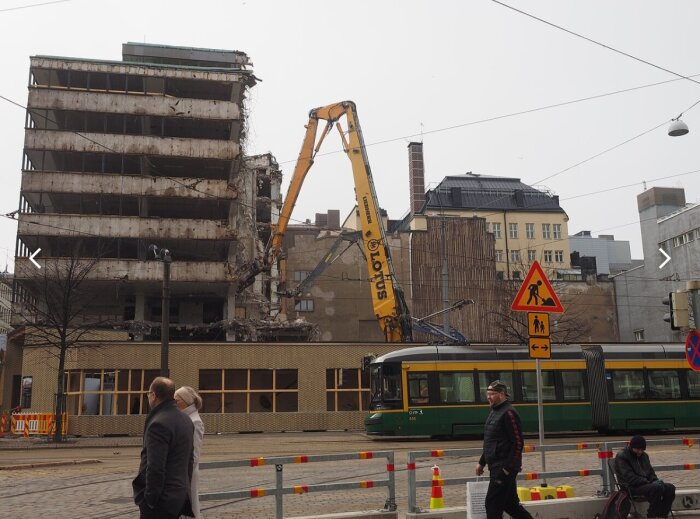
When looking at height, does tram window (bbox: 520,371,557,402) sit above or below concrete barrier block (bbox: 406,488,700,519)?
above

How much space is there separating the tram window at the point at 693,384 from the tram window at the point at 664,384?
16.6 inches

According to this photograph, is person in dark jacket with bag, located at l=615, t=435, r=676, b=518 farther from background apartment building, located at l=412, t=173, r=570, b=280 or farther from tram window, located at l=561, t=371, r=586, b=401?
background apartment building, located at l=412, t=173, r=570, b=280

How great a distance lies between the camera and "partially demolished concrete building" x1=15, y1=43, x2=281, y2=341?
46688 mm

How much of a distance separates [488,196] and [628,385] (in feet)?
168

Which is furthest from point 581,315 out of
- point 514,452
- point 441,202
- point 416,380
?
point 514,452

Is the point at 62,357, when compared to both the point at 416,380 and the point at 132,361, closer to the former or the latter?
the point at 132,361

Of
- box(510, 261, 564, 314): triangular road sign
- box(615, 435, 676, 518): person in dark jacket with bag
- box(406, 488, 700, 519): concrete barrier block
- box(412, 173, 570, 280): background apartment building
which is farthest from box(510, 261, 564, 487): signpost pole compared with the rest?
box(412, 173, 570, 280): background apartment building

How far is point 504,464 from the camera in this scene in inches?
283

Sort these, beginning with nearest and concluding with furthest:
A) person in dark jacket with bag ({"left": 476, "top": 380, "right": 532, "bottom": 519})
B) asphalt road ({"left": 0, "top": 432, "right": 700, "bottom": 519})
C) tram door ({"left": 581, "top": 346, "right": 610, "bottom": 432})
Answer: person in dark jacket with bag ({"left": 476, "top": 380, "right": 532, "bottom": 519}), asphalt road ({"left": 0, "top": 432, "right": 700, "bottom": 519}), tram door ({"left": 581, "top": 346, "right": 610, "bottom": 432})

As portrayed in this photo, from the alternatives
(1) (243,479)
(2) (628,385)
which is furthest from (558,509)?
(2) (628,385)

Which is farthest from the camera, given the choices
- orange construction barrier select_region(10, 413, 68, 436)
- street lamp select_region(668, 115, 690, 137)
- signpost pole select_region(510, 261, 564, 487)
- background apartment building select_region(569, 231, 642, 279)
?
background apartment building select_region(569, 231, 642, 279)

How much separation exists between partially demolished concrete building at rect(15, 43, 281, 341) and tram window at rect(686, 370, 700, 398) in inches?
1035

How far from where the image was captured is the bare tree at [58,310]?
91.0 feet

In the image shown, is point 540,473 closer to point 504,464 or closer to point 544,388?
point 504,464
